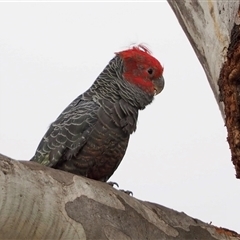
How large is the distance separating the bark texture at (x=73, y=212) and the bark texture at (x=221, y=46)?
0.44m

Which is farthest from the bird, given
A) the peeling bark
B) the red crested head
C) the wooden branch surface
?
the peeling bark

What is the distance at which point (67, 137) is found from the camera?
380 cm

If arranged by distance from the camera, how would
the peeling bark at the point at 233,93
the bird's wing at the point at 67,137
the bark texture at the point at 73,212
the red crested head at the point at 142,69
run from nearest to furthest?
the bark texture at the point at 73,212, the peeling bark at the point at 233,93, the bird's wing at the point at 67,137, the red crested head at the point at 142,69

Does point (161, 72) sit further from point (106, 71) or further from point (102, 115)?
point (102, 115)

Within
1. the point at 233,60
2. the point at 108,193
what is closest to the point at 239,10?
the point at 233,60

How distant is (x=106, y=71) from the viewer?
441cm

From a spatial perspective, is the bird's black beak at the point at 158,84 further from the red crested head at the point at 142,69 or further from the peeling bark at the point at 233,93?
the peeling bark at the point at 233,93

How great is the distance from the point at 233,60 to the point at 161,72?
1690 mm

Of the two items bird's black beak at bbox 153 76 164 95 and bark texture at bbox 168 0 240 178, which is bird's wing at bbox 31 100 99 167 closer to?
bird's black beak at bbox 153 76 164 95

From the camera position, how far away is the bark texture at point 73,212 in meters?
2.26

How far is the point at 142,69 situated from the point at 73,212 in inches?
82.0

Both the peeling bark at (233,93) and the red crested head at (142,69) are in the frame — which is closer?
the peeling bark at (233,93)

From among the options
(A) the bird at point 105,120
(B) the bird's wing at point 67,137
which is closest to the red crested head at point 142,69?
(A) the bird at point 105,120

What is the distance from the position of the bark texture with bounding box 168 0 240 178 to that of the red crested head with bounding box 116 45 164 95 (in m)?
1.20
